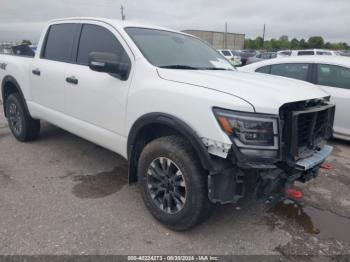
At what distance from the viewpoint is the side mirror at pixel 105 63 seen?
3113 millimetres

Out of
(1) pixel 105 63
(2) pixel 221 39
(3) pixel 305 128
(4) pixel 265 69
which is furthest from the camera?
(2) pixel 221 39

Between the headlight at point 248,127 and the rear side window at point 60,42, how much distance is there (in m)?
2.59

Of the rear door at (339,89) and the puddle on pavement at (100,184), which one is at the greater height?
the rear door at (339,89)

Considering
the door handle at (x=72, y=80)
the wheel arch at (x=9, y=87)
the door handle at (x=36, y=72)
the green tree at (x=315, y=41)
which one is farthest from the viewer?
the green tree at (x=315, y=41)

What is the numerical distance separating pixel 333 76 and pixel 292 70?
2.51 ft

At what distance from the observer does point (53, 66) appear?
439cm

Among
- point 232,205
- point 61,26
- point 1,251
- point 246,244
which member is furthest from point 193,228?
point 61,26

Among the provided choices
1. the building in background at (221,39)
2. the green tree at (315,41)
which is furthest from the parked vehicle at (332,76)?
the green tree at (315,41)

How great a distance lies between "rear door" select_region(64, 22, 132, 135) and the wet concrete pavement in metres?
0.80

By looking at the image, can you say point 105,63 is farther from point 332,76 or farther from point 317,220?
point 332,76

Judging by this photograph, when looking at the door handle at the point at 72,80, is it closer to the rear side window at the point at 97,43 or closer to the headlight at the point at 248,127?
the rear side window at the point at 97,43

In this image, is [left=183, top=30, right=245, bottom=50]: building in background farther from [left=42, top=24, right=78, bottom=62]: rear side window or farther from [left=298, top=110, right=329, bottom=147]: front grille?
[left=298, top=110, right=329, bottom=147]: front grille

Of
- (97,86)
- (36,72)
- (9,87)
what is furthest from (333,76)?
(9,87)

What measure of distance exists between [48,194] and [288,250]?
2.56 m
